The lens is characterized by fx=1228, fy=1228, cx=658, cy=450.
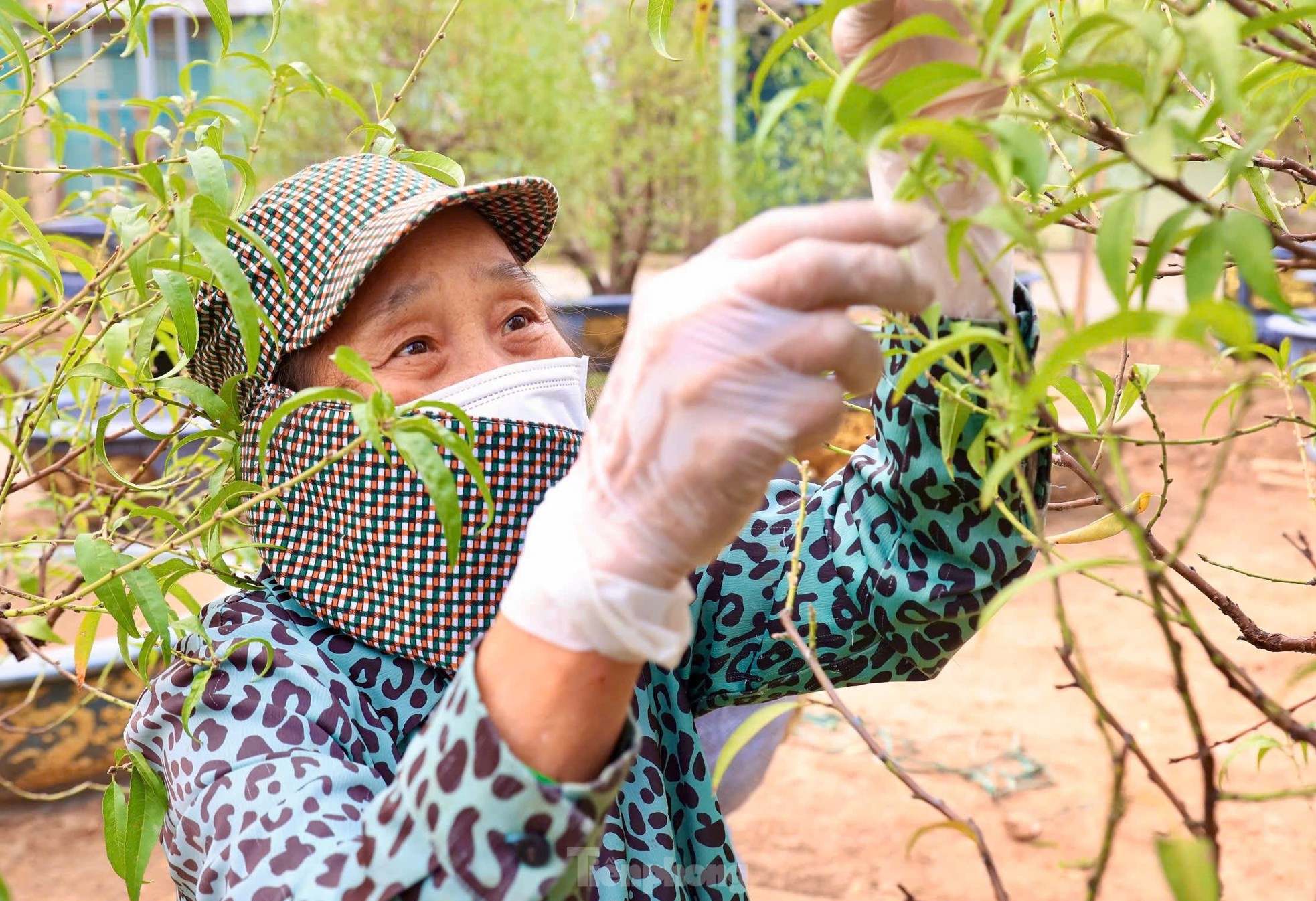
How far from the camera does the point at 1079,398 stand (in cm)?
80

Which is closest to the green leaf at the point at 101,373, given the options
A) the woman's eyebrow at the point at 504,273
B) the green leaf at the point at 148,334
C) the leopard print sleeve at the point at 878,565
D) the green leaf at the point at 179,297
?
the green leaf at the point at 148,334

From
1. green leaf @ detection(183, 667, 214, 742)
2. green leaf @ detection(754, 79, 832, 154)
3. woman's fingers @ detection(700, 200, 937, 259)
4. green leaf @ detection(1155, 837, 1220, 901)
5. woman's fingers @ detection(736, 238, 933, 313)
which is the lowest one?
green leaf @ detection(183, 667, 214, 742)

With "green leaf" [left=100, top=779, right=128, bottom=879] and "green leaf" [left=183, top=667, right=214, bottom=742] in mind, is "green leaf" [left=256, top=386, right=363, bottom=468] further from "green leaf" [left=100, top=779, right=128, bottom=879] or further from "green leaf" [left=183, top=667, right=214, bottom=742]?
"green leaf" [left=100, top=779, right=128, bottom=879]

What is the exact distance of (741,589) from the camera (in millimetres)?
1193

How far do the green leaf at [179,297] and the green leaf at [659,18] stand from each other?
1.29 feet

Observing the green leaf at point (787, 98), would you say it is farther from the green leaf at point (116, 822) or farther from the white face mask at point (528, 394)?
the green leaf at point (116, 822)

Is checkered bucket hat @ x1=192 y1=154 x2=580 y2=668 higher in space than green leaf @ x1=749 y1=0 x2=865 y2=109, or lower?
lower

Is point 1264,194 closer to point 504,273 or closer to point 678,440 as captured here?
point 678,440

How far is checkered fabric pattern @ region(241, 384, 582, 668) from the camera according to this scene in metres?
1.06

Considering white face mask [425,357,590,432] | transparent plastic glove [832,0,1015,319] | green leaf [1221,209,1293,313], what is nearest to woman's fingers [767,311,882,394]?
transparent plastic glove [832,0,1015,319]

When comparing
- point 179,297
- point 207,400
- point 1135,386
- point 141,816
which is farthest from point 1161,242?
point 141,816

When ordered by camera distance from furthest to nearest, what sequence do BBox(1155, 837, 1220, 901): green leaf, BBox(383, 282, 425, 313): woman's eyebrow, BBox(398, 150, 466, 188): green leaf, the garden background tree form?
the garden background tree
BBox(398, 150, 466, 188): green leaf
BBox(383, 282, 425, 313): woman's eyebrow
BBox(1155, 837, 1220, 901): green leaf

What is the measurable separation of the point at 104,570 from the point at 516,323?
45cm

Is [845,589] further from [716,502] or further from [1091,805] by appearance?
[1091,805]
